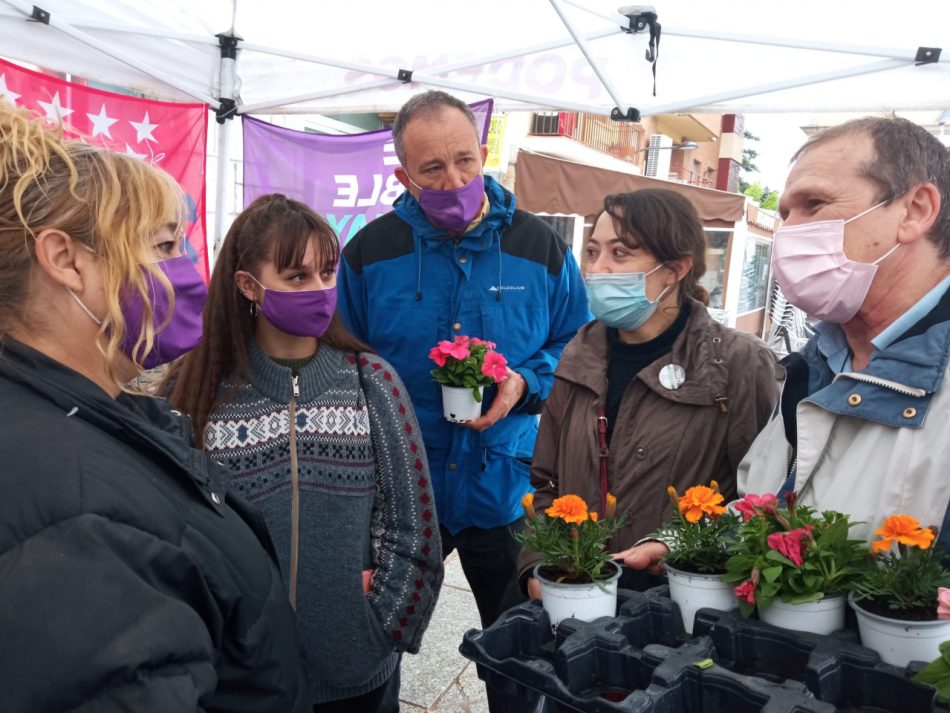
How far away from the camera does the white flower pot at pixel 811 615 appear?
130 centimetres

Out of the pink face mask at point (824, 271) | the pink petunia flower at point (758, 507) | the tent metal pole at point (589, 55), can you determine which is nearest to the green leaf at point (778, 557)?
the pink petunia flower at point (758, 507)

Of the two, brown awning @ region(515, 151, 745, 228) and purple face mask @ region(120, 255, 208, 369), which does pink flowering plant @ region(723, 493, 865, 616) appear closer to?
purple face mask @ region(120, 255, 208, 369)

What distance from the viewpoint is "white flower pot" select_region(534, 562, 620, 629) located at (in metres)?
1.40

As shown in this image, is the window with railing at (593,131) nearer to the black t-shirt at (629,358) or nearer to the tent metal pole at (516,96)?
the tent metal pole at (516,96)

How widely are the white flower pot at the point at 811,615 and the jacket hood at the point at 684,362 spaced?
33.2 inches

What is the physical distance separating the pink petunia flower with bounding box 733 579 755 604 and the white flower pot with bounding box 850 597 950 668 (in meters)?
0.20

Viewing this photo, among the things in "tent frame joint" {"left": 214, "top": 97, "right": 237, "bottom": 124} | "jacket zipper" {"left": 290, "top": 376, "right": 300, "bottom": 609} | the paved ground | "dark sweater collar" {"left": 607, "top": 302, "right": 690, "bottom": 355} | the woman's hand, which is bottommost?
the paved ground

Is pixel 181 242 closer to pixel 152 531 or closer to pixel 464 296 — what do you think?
pixel 152 531

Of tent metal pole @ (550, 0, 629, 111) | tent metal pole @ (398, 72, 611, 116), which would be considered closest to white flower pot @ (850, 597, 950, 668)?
tent metal pole @ (550, 0, 629, 111)

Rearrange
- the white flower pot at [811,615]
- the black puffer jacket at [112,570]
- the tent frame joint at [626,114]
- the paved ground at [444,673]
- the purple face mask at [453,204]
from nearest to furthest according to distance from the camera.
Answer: the black puffer jacket at [112,570] < the white flower pot at [811,615] < the purple face mask at [453,204] < the paved ground at [444,673] < the tent frame joint at [626,114]

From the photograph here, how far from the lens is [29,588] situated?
90cm

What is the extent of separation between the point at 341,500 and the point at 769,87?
332 cm

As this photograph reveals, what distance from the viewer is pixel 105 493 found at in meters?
1.02

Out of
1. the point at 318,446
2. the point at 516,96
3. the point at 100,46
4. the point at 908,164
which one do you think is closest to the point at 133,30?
the point at 100,46
